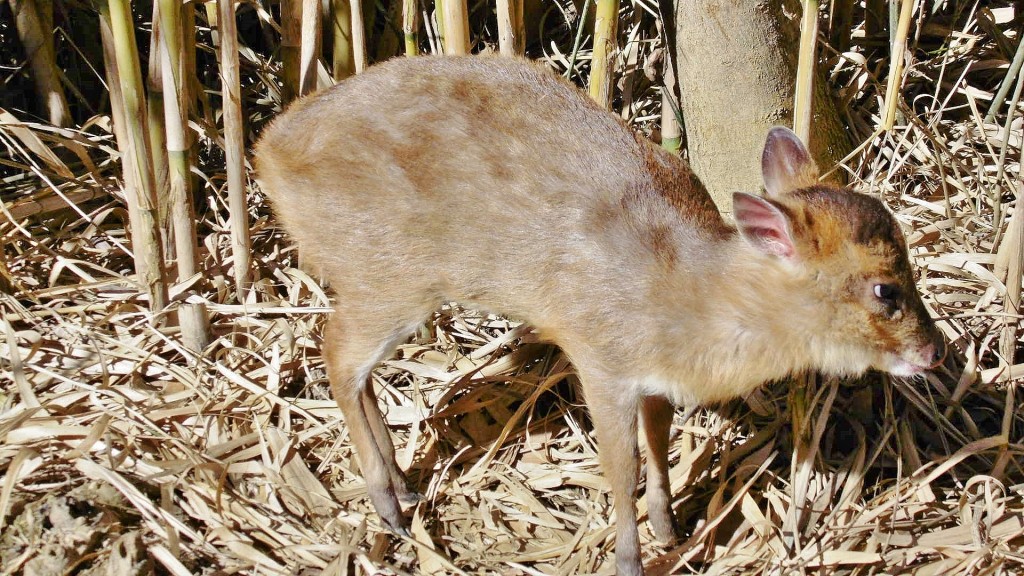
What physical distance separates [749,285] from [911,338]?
511 millimetres

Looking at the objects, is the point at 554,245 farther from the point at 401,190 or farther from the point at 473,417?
Result: the point at 473,417

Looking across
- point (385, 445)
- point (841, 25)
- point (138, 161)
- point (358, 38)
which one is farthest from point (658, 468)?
point (841, 25)

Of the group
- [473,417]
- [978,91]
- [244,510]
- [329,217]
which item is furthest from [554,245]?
[978,91]

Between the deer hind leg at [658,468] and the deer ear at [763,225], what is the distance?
0.78m

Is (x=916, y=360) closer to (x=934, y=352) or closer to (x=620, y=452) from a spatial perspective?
(x=934, y=352)

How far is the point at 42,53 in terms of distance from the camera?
4.87 metres

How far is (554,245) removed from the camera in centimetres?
339

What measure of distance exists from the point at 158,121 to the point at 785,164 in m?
2.31

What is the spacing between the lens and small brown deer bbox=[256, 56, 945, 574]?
127 inches

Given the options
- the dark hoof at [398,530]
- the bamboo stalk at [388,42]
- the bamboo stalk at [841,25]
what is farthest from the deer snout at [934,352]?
the bamboo stalk at [388,42]

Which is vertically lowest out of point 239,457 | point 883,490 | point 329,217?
point 883,490

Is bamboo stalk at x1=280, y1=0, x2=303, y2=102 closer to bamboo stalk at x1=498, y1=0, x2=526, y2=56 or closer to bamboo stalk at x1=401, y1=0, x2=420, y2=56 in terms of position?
bamboo stalk at x1=401, y1=0, x2=420, y2=56

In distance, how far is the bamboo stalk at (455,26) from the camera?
398 centimetres

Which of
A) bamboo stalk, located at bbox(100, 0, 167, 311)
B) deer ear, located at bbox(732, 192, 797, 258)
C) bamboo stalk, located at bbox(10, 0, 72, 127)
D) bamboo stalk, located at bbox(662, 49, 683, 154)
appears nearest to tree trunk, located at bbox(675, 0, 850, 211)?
bamboo stalk, located at bbox(662, 49, 683, 154)
